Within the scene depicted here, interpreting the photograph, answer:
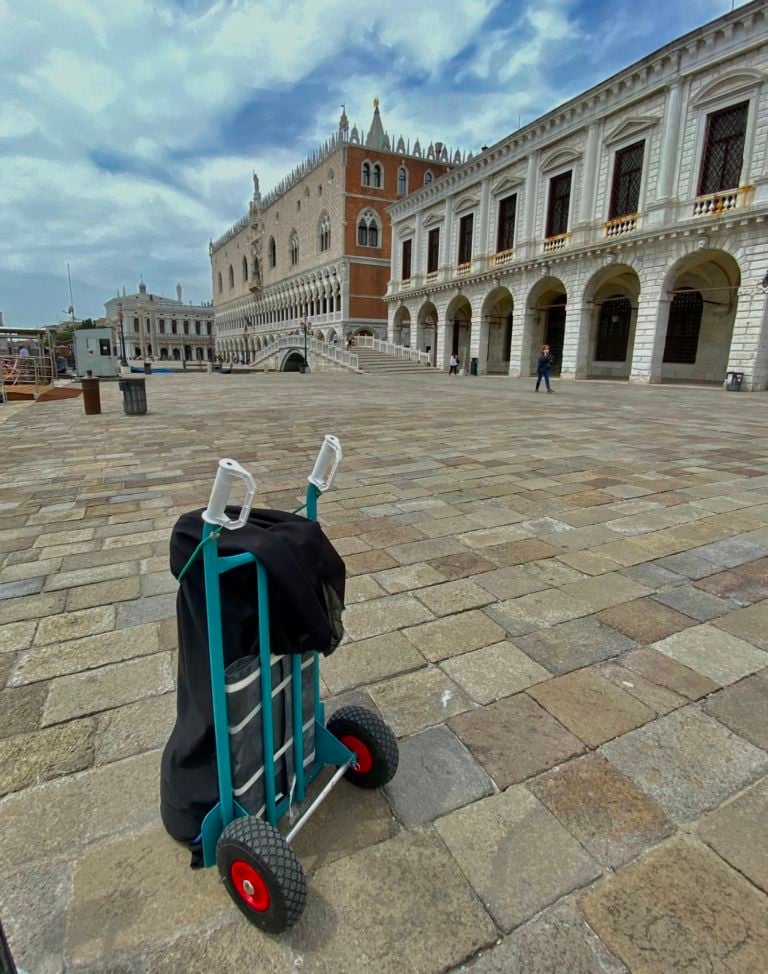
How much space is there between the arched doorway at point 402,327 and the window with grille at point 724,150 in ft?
66.2

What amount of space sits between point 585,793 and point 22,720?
2083mm

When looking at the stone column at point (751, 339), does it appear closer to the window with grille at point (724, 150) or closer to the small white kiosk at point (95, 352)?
the window with grille at point (724, 150)

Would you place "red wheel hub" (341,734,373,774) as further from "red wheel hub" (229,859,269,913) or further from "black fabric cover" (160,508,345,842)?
"red wheel hub" (229,859,269,913)

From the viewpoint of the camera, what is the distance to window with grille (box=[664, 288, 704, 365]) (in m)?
21.7

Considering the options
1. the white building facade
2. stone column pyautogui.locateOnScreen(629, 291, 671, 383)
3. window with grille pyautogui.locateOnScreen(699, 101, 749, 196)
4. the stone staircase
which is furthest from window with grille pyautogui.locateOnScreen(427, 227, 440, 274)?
window with grille pyautogui.locateOnScreen(699, 101, 749, 196)

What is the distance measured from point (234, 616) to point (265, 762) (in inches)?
17.9

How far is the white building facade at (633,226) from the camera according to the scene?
16406mm

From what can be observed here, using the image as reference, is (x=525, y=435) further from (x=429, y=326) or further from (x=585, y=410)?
(x=429, y=326)

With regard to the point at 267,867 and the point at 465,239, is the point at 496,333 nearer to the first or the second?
the point at 465,239

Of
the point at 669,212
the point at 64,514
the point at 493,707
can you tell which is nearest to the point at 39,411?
the point at 64,514

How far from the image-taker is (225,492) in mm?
1103

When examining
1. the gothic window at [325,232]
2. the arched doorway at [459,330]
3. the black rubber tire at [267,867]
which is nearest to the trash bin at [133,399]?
the black rubber tire at [267,867]

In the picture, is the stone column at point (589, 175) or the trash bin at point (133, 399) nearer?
the trash bin at point (133, 399)

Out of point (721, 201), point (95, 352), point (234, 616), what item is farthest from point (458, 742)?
point (95, 352)
